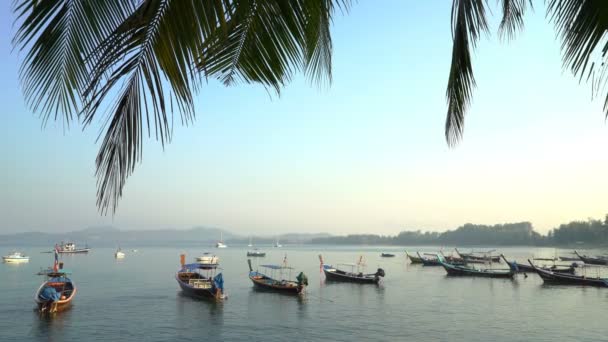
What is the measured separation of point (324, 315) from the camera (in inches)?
1057

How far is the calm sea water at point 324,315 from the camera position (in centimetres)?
2167

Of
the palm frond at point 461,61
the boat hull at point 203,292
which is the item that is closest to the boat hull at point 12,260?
the boat hull at point 203,292

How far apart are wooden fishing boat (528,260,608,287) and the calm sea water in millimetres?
1579

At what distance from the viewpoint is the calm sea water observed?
21.7 metres

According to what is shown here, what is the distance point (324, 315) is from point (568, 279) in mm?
27348

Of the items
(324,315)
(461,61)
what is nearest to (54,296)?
(324,315)

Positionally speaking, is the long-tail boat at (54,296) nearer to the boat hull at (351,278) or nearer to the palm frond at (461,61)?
the boat hull at (351,278)

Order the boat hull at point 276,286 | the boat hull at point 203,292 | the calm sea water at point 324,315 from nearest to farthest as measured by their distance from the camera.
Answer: the calm sea water at point 324,315
the boat hull at point 203,292
the boat hull at point 276,286

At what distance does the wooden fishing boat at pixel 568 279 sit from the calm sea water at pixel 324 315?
5.18 ft

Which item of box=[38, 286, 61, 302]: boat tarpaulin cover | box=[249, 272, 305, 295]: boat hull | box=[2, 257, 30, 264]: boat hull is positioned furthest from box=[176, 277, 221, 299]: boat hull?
box=[2, 257, 30, 264]: boat hull

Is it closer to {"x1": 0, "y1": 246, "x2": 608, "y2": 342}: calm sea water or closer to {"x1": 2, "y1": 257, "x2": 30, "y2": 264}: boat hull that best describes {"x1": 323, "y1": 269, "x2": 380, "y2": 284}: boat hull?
{"x1": 0, "y1": 246, "x2": 608, "y2": 342}: calm sea water

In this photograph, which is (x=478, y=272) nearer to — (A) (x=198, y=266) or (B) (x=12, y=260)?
(A) (x=198, y=266)

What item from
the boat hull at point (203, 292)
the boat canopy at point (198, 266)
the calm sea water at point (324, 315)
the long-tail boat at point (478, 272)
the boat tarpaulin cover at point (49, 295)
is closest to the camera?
the calm sea water at point (324, 315)

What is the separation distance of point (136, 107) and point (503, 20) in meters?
3.50
